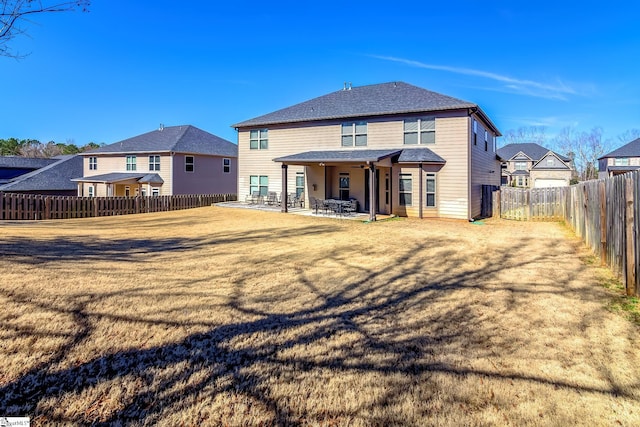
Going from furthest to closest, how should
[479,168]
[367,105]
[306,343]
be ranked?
1. [367,105]
2. [479,168]
3. [306,343]

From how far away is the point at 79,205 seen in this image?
19969 mm

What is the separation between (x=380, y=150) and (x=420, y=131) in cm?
228

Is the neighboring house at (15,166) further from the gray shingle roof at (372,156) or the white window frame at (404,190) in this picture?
the white window frame at (404,190)

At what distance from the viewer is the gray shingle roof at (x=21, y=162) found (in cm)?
4097

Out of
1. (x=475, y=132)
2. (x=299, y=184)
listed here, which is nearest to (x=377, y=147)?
(x=475, y=132)

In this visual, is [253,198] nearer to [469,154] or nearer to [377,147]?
→ [377,147]

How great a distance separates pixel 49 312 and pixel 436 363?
178 inches

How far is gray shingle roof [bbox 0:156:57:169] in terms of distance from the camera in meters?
41.0

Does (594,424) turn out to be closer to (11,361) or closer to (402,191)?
(11,361)

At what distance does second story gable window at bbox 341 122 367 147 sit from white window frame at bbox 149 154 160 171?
56.2ft

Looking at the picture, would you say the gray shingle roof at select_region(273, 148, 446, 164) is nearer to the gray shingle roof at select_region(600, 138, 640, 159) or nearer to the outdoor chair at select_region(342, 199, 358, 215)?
the outdoor chair at select_region(342, 199, 358, 215)

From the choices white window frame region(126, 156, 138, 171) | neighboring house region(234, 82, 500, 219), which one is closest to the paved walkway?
neighboring house region(234, 82, 500, 219)

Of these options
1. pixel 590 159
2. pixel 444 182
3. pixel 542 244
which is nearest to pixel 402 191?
pixel 444 182

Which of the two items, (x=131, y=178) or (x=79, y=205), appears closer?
(x=79, y=205)
